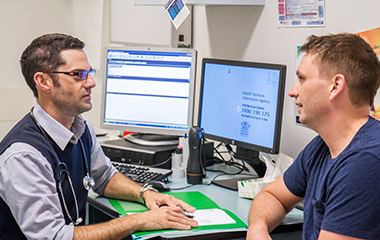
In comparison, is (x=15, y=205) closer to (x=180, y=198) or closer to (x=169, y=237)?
(x=169, y=237)

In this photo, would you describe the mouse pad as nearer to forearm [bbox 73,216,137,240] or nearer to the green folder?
the green folder

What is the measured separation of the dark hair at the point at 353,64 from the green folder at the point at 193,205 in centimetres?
56

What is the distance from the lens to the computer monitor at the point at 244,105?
1.67 m

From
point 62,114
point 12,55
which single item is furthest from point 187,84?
point 12,55

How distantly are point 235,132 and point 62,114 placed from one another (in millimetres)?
752

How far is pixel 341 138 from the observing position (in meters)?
1.15

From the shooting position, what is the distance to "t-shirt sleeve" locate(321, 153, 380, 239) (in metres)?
1.01

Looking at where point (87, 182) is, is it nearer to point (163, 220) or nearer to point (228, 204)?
point (163, 220)

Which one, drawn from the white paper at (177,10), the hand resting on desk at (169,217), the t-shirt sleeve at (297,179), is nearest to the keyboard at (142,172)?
the hand resting on desk at (169,217)

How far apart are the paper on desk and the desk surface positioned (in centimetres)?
6

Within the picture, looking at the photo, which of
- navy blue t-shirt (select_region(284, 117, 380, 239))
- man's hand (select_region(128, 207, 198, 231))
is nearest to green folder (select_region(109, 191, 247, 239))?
man's hand (select_region(128, 207, 198, 231))

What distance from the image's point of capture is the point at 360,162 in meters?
1.04

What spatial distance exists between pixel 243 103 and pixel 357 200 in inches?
32.9

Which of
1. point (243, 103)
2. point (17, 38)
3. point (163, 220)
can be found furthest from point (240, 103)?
point (17, 38)
